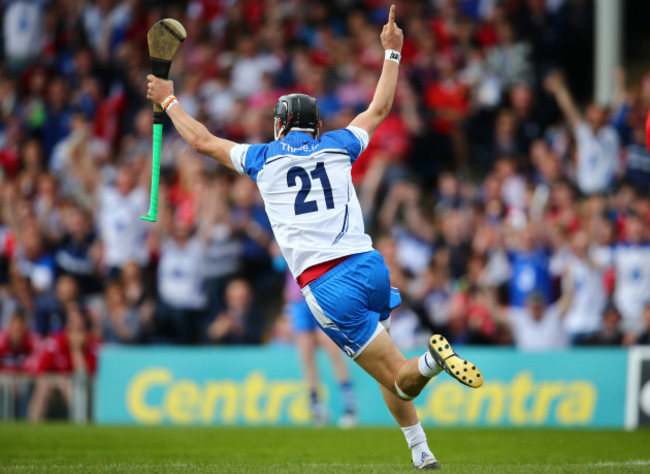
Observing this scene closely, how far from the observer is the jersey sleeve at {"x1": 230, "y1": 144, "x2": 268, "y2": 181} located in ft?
22.6

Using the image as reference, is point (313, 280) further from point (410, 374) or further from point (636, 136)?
point (636, 136)

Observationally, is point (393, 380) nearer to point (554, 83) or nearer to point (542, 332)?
point (542, 332)

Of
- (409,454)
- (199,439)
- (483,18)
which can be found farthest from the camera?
(483,18)

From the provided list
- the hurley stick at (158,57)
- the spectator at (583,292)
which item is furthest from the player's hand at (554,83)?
the hurley stick at (158,57)

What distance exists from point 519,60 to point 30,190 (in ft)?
28.4

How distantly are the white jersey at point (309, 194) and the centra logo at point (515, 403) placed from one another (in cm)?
693

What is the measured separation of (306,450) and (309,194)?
10.1 feet

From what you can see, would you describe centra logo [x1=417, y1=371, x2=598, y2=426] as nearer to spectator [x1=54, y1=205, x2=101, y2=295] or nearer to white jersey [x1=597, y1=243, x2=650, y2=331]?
white jersey [x1=597, y1=243, x2=650, y2=331]

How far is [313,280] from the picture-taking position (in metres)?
6.77

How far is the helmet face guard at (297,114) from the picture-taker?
705cm

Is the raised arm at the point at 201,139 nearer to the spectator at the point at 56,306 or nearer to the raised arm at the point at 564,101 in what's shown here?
the spectator at the point at 56,306

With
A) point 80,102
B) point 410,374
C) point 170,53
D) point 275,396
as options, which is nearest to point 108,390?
point 275,396

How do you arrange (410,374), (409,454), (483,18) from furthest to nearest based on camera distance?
1. (483,18)
2. (409,454)
3. (410,374)

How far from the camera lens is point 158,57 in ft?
25.2
